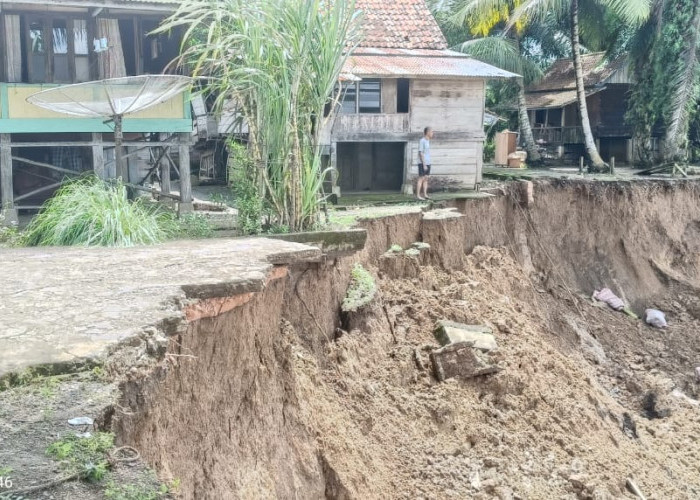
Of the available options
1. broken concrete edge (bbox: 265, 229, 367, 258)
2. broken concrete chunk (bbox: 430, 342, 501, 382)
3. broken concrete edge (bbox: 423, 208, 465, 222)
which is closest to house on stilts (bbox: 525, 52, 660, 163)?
broken concrete edge (bbox: 423, 208, 465, 222)

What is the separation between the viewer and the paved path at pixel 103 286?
455 cm

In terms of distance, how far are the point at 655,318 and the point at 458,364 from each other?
8924 mm

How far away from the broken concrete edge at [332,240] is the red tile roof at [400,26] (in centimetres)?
1201

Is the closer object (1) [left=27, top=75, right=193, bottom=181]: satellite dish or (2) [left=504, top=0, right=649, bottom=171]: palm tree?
(1) [left=27, top=75, right=193, bottom=181]: satellite dish

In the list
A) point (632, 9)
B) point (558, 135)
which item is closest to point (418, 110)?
point (632, 9)

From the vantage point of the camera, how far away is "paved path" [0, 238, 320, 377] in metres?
4.55

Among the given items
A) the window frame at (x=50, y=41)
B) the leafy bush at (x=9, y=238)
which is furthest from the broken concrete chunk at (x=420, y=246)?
the window frame at (x=50, y=41)

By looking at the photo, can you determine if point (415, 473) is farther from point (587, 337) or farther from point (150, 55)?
point (150, 55)

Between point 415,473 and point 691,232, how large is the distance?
14.3 metres

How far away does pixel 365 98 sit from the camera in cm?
1966

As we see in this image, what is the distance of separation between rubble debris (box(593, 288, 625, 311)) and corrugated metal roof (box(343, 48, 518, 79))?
A: 5567 millimetres

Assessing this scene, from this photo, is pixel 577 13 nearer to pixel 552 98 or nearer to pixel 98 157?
pixel 552 98

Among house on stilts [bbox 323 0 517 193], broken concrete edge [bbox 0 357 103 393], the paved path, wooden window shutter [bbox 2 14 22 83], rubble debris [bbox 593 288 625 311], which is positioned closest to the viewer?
broken concrete edge [bbox 0 357 103 393]

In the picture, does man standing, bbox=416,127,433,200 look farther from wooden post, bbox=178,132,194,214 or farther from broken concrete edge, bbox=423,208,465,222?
wooden post, bbox=178,132,194,214
